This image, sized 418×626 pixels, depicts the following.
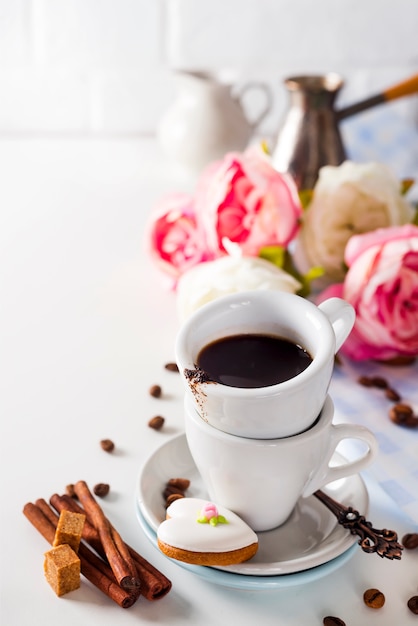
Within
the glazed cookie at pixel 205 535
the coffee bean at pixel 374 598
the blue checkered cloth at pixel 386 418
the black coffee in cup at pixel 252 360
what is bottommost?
the blue checkered cloth at pixel 386 418

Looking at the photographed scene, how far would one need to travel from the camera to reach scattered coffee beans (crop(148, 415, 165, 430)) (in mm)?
904

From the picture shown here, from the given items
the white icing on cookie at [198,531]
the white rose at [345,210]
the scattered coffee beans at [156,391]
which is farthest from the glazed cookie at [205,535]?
the white rose at [345,210]

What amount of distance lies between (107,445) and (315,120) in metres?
0.77

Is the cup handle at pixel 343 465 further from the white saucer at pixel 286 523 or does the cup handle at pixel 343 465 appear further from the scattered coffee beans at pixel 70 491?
the scattered coffee beans at pixel 70 491

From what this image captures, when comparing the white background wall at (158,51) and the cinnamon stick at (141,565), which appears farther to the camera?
the white background wall at (158,51)

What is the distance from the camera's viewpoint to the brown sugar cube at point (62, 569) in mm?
665

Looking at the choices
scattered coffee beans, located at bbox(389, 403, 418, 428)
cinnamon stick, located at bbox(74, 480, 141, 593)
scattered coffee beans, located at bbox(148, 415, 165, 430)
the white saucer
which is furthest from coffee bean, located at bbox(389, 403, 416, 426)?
cinnamon stick, located at bbox(74, 480, 141, 593)

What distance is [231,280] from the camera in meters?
0.97

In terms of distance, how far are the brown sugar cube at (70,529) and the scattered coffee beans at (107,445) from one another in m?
0.15

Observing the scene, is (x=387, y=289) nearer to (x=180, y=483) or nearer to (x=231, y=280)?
(x=231, y=280)

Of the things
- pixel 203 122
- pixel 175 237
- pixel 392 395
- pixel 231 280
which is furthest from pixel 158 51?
pixel 392 395

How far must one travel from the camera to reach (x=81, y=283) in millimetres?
1264

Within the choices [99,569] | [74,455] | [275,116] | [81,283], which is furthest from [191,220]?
[275,116]

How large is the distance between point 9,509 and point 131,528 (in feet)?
0.38
